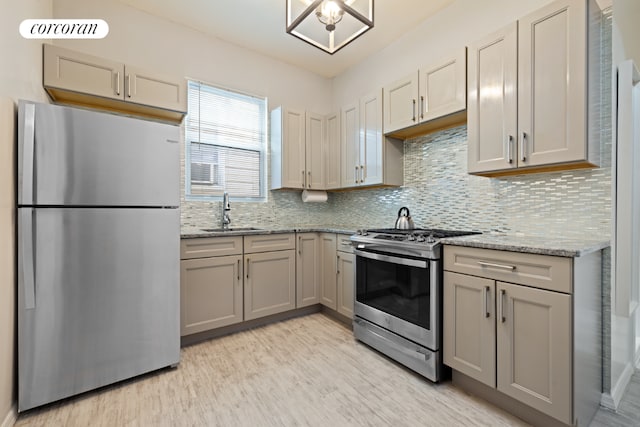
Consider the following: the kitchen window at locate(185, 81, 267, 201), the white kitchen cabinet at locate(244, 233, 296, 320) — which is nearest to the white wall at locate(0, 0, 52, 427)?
the kitchen window at locate(185, 81, 267, 201)

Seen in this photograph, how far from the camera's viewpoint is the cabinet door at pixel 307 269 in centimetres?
307

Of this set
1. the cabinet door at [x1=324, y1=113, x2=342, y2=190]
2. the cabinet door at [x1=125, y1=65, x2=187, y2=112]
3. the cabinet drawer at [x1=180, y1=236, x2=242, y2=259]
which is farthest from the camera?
the cabinet door at [x1=324, y1=113, x2=342, y2=190]

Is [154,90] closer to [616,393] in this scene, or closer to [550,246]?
[550,246]

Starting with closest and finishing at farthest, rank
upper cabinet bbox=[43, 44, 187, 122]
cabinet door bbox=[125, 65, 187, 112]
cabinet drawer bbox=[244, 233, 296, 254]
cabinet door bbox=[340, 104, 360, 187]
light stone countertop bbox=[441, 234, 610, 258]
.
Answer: light stone countertop bbox=[441, 234, 610, 258], upper cabinet bbox=[43, 44, 187, 122], cabinet door bbox=[125, 65, 187, 112], cabinet drawer bbox=[244, 233, 296, 254], cabinet door bbox=[340, 104, 360, 187]

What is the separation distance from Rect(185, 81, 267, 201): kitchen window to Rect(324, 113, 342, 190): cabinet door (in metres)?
0.74

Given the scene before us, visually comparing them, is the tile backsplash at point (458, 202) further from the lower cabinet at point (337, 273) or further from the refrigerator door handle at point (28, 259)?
the refrigerator door handle at point (28, 259)

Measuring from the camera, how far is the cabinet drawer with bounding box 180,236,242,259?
7.95 ft

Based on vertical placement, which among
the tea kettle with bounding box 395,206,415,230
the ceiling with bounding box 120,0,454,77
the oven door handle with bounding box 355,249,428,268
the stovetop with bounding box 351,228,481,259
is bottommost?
the oven door handle with bounding box 355,249,428,268

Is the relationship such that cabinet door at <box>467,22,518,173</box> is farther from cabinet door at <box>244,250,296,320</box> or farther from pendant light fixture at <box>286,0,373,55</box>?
cabinet door at <box>244,250,296,320</box>

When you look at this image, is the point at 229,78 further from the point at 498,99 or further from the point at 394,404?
the point at 394,404

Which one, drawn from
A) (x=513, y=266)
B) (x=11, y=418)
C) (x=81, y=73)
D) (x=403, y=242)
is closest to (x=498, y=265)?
(x=513, y=266)

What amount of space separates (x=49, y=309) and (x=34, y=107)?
111cm

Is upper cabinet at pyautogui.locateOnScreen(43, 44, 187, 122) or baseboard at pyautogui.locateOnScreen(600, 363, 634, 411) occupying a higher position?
upper cabinet at pyautogui.locateOnScreen(43, 44, 187, 122)

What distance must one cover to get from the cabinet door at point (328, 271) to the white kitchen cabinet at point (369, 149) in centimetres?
66
